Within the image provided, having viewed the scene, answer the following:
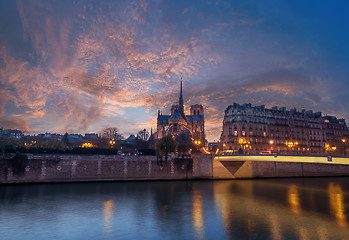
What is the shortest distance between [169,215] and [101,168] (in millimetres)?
29498

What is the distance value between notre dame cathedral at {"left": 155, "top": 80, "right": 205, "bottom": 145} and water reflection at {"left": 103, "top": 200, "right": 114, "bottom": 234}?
8482 cm

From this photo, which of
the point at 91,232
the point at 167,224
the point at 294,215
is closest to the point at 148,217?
the point at 167,224

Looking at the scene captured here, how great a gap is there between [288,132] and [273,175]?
29720 mm

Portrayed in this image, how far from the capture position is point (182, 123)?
129750 millimetres

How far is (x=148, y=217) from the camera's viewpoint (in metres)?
25.6

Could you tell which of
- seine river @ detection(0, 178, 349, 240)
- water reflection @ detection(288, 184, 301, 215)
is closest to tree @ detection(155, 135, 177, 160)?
seine river @ detection(0, 178, 349, 240)

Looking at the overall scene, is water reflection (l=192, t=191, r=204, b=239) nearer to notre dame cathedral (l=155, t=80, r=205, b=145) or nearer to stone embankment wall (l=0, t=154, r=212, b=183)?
stone embankment wall (l=0, t=154, r=212, b=183)

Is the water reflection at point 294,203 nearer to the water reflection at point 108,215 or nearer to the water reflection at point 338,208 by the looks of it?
the water reflection at point 338,208

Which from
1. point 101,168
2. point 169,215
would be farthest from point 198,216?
point 101,168

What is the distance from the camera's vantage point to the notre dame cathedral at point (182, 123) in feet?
415

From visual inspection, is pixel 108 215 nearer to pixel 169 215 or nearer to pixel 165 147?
pixel 169 215

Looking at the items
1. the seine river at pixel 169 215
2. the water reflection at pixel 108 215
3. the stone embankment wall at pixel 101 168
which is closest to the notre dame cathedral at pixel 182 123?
the stone embankment wall at pixel 101 168

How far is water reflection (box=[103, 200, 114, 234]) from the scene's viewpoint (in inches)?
857

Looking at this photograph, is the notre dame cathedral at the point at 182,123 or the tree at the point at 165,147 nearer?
the tree at the point at 165,147
